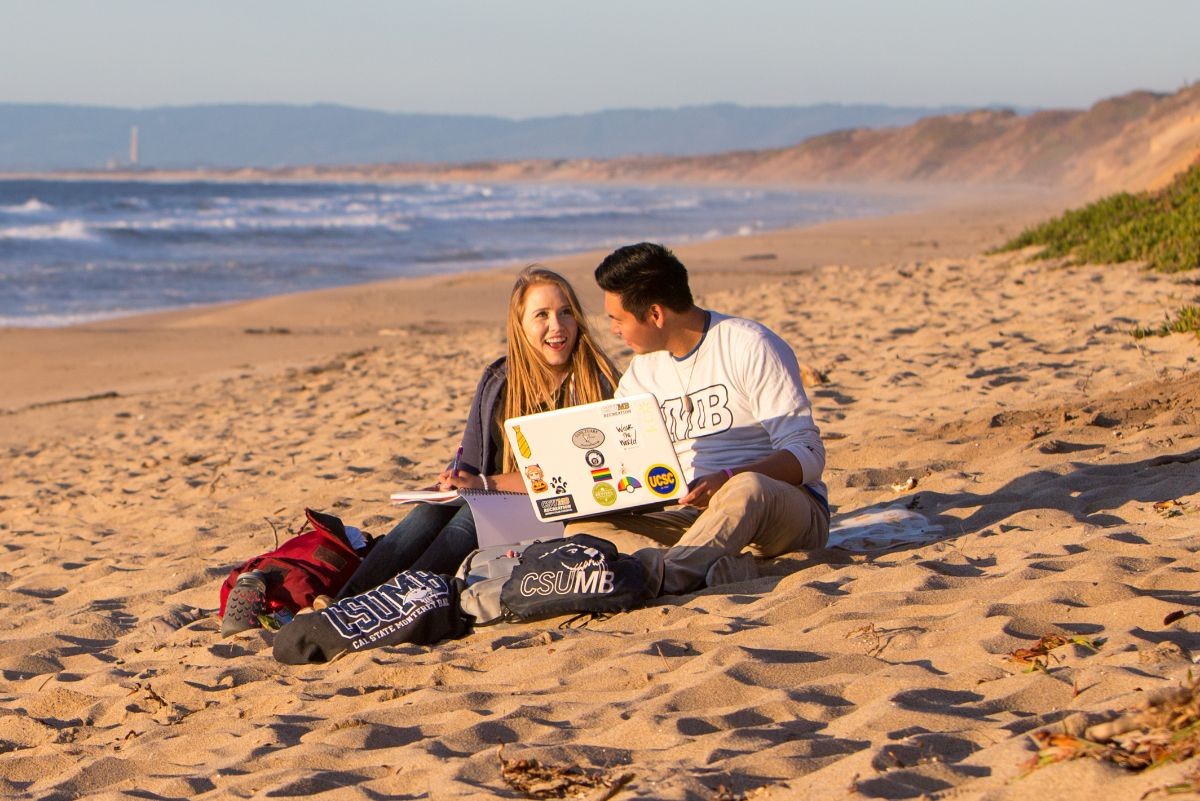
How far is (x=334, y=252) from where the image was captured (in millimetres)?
27078

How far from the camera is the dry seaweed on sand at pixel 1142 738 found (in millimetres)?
2369

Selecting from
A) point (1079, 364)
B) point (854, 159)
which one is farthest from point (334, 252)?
point (854, 159)

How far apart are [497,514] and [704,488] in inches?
30.0

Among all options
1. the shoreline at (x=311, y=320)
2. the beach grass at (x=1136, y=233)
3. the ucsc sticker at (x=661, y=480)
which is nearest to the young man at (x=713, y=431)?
the ucsc sticker at (x=661, y=480)

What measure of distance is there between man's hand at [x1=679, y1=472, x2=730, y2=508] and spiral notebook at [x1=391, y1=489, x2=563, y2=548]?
54cm

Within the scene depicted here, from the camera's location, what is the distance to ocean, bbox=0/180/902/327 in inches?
779

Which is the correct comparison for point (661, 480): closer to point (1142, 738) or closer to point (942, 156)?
point (1142, 738)


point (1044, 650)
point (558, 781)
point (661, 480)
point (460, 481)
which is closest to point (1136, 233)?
point (460, 481)

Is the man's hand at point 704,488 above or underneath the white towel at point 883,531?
above

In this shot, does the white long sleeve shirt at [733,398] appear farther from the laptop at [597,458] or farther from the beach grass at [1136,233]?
the beach grass at [1136,233]

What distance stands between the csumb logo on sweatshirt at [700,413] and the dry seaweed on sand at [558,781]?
1751 millimetres

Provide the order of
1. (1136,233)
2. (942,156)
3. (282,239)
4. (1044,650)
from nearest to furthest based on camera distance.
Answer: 1. (1044,650)
2. (1136,233)
3. (282,239)
4. (942,156)

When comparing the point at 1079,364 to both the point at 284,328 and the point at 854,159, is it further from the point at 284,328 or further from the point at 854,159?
the point at 854,159

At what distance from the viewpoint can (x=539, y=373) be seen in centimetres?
461
